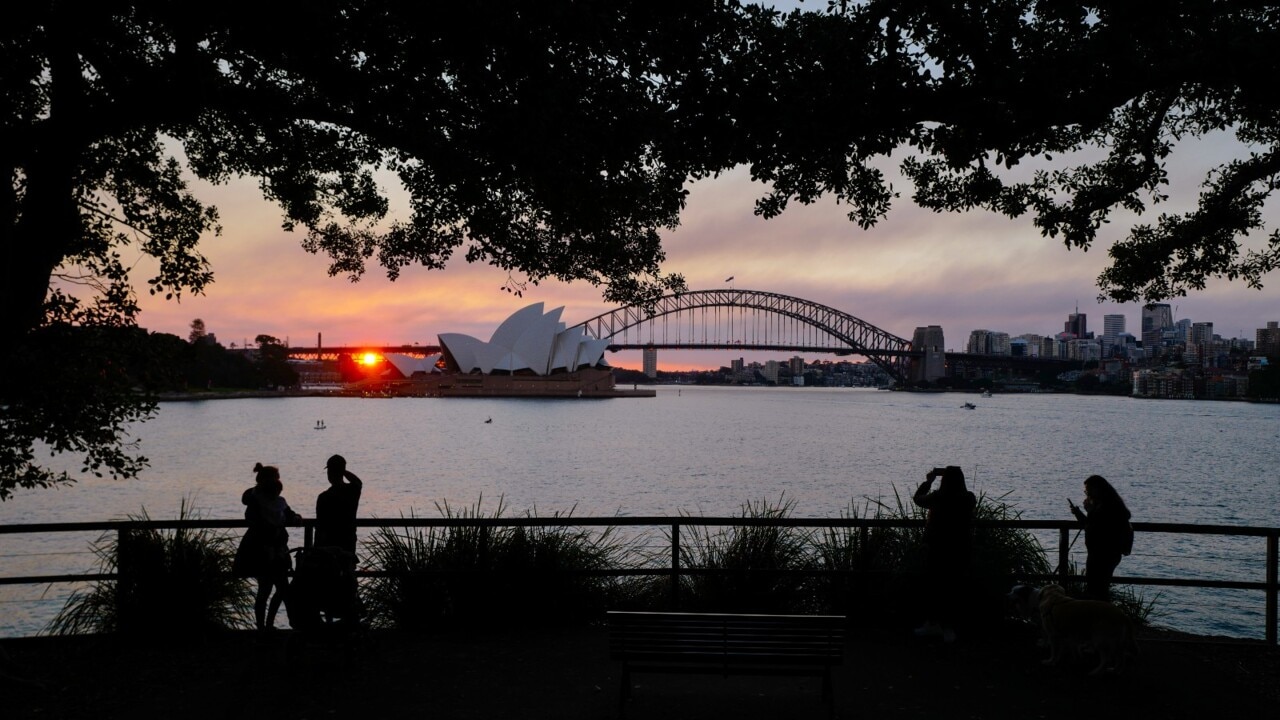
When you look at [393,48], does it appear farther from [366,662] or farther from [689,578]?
[689,578]

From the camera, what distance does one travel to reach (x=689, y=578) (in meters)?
8.34

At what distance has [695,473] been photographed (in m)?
43.8

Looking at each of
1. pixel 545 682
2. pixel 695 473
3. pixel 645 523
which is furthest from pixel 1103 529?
pixel 695 473

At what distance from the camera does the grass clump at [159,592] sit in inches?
265

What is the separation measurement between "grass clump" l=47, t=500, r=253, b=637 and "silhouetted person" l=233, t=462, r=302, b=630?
807 millimetres

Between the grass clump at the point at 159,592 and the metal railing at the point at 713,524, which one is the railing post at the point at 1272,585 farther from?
the grass clump at the point at 159,592

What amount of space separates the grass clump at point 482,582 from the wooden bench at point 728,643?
234 cm

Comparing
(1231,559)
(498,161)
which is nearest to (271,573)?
(498,161)

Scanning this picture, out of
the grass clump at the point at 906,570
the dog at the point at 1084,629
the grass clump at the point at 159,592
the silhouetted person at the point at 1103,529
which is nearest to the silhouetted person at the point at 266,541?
the grass clump at the point at 159,592

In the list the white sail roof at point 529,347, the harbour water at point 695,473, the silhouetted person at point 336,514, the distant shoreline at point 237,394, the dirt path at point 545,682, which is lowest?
the harbour water at point 695,473

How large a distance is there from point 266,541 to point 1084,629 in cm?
578

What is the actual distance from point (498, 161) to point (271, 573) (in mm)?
3341

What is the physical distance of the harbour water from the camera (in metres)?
23.2

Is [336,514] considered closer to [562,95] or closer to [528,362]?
[562,95]
